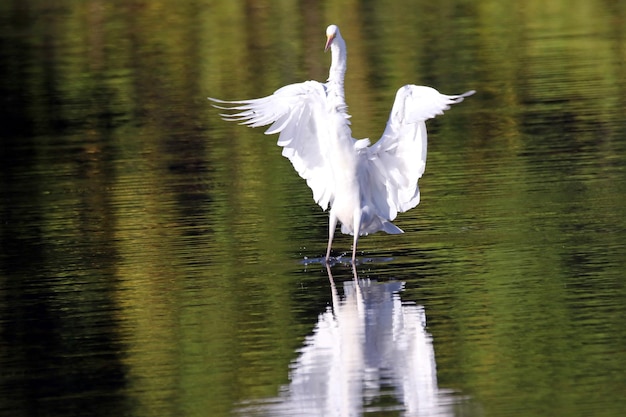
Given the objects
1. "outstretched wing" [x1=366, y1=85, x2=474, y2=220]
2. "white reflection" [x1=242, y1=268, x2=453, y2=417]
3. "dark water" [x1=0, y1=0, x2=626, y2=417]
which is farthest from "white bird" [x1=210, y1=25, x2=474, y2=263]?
"white reflection" [x1=242, y1=268, x2=453, y2=417]

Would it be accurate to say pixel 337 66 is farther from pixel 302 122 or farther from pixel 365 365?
pixel 365 365

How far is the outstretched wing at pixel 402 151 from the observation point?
13.0 meters

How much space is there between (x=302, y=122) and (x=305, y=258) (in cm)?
127

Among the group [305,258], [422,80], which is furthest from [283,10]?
[305,258]

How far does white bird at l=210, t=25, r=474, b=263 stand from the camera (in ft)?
44.2

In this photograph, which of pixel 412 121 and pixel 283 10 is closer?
pixel 412 121

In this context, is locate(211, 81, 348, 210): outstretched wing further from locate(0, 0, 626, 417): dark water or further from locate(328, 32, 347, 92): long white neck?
locate(0, 0, 626, 417): dark water

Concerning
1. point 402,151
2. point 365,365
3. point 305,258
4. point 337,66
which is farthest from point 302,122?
point 365,365

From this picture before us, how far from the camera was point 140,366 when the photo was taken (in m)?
10.5

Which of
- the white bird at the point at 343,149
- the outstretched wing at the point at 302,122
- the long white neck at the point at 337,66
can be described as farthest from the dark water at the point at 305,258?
the long white neck at the point at 337,66

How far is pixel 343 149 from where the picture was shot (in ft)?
44.5

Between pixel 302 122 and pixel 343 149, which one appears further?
pixel 302 122

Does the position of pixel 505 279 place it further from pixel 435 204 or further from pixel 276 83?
pixel 276 83

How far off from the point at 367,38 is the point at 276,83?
21.4 ft
